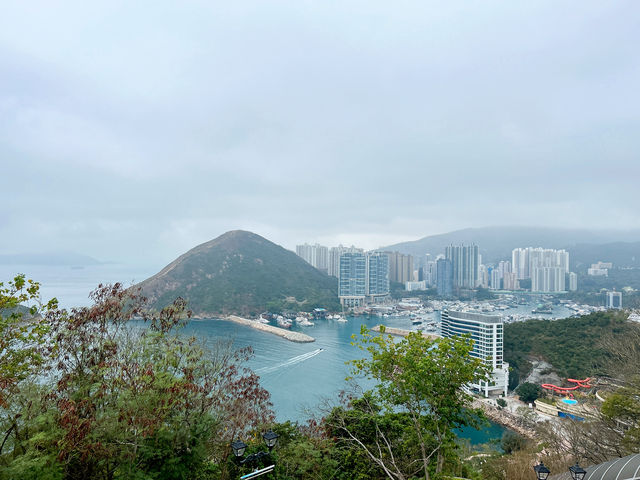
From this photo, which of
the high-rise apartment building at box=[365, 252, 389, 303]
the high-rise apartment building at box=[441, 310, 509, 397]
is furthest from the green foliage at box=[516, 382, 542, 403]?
the high-rise apartment building at box=[365, 252, 389, 303]

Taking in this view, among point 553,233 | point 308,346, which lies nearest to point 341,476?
point 308,346

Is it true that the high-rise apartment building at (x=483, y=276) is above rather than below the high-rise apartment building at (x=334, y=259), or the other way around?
below

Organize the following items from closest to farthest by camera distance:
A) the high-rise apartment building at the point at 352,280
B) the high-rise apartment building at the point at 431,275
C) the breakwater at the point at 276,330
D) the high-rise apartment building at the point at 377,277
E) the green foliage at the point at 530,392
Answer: the green foliage at the point at 530,392 → the breakwater at the point at 276,330 → the high-rise apartment building at the point at 352,280 → the high-rise apartment building at the point at 377,277 → the high-rise apartment building at the point at 431,275

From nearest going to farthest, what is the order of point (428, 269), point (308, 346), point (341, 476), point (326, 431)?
point (341, 476) → point (326, 431) → point (308, 346) → point (428, 269)

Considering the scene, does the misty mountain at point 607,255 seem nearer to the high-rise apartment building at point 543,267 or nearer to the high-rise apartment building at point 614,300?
the high-rise apartment building at point 543,267

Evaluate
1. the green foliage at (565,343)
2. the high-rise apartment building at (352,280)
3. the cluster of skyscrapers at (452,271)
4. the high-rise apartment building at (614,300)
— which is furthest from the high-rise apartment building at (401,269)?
the green foliage at (565,343)

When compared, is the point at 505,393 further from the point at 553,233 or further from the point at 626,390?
the point at 553,233
